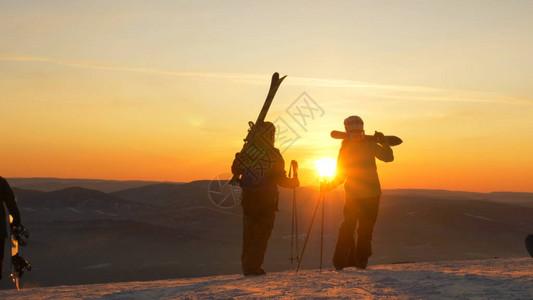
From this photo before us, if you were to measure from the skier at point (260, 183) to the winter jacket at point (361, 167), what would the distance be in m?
0.86

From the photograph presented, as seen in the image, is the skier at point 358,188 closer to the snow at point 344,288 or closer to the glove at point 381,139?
the glove at point 381,139

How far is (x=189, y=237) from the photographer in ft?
141

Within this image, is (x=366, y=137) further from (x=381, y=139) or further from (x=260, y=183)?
(x=260, y=183)

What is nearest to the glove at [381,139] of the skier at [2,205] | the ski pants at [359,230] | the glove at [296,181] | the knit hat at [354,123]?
the knit hat at [354,123]

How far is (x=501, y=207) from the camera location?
73000mm

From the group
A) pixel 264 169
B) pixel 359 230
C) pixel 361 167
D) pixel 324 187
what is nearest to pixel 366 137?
pixel 361 167

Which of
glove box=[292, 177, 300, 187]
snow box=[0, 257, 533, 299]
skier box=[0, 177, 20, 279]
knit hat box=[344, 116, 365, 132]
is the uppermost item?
knit hat box=[344, 116, 365, 132]

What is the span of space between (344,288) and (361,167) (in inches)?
120

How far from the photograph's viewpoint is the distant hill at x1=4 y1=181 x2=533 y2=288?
31.5 meters

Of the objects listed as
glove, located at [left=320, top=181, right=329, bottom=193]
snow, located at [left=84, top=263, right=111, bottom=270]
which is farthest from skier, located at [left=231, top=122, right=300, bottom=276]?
snow, located at [left=84, top=263, right=111, bottom=270]

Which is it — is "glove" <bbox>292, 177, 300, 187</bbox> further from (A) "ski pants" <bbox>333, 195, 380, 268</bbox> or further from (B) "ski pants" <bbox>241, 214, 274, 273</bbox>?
(A) "ski pants" <bbox>333, 195, 380, 268</bbox>

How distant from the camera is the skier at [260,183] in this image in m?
8.90

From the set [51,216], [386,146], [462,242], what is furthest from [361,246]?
[51,216]

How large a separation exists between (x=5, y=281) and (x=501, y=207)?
6167cm
